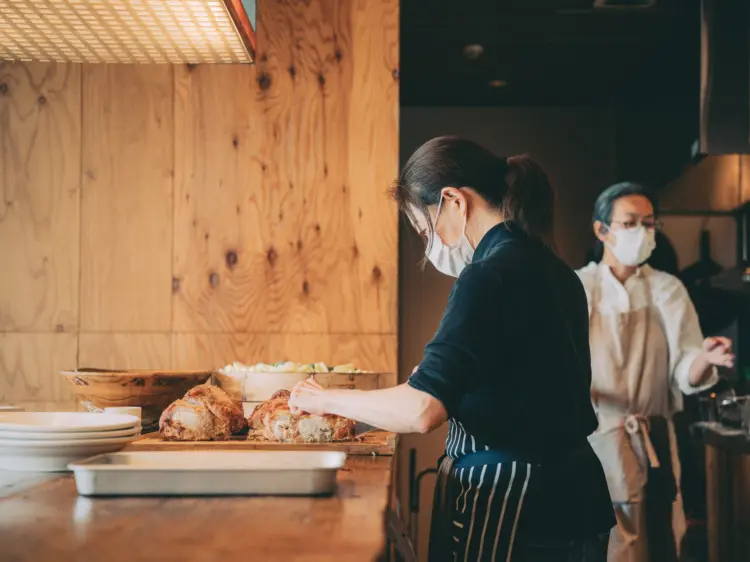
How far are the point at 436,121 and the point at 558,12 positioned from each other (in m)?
1.67

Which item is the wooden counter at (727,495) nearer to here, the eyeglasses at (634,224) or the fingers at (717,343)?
the fingers at (717,343)

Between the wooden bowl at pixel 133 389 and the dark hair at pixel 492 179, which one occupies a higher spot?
the dark hair at pixel 492 179

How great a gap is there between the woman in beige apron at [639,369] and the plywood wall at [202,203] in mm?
826

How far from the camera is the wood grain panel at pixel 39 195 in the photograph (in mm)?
3455

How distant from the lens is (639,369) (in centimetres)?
326

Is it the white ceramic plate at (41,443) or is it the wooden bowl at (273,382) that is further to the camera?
the wooden bowl at (273,382)

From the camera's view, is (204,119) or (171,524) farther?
(204,119)

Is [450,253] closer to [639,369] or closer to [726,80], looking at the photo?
[639,369]

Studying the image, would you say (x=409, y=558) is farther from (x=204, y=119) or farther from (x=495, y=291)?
(x=204, y=119)

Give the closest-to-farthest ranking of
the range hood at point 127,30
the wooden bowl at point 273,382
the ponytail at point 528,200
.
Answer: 1. the ponytail at point 528,200
2. the range hood at point 127,30
3. the wooden bowl at point 273,382

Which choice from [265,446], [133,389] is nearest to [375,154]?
[133,389]

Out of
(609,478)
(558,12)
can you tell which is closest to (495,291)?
(609,478)

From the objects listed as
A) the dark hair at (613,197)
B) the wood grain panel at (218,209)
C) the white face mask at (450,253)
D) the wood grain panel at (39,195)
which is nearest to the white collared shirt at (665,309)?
the dark hair at (613,197)

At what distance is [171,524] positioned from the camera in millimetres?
1055
